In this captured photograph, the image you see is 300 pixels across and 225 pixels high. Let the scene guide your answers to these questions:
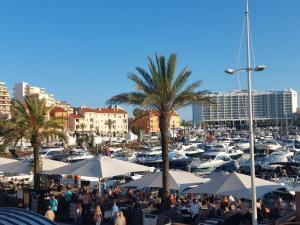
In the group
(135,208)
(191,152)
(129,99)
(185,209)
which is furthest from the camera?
(191,152)

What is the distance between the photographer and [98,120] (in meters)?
160

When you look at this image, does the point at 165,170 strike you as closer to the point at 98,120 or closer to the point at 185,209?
the point at 185,209

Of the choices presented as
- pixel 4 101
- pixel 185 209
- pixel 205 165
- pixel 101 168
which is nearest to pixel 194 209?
pixel 185 209

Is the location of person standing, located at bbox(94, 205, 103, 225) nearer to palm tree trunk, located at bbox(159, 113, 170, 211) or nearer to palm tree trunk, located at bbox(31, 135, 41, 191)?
palm tree trunk, located at bbox(159, 113, 170, 211)

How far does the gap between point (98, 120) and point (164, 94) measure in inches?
5569

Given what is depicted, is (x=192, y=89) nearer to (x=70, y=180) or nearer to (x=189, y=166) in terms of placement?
(x=70, y=180)

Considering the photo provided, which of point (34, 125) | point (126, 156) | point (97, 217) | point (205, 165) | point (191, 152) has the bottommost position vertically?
point (97, 217)

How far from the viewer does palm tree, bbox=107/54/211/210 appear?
19312 mm

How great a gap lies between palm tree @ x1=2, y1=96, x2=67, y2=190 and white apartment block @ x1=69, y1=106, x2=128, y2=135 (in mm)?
120372

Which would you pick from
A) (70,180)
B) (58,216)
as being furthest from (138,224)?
(70,180)

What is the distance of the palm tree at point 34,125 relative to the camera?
23812mm

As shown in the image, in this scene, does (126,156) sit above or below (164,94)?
below

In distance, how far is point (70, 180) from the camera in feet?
98.2

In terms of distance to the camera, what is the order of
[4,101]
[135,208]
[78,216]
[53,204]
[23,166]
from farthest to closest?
[4,101] < [23,166] < [53,204] < [78,216] < [135,208]
